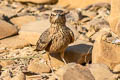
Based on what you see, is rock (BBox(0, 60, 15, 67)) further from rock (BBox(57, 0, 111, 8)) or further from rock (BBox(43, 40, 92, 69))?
rock (BBox(57, 0, 111, 8))

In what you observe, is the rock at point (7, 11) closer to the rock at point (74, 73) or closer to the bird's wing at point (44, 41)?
the bird's wing at point (44, 41)

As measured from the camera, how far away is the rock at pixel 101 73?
4.50 meters

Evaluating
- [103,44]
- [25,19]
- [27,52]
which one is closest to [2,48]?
[27,52]

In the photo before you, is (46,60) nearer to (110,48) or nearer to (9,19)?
(110,48)

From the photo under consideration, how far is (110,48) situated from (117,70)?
414mm

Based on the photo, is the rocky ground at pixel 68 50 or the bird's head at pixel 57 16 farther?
the bird's head at pixel 57 16

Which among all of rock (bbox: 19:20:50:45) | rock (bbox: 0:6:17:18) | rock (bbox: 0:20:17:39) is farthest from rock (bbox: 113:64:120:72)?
rock (bbox: 0:6:17:18)

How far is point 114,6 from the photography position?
277 inches

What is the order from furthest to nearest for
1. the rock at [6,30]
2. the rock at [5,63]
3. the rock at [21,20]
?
the rock at [21,20] → the rock at [6,30] → the rock at [5,63]

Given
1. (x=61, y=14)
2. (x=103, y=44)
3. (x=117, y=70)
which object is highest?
(x=61, y=14)

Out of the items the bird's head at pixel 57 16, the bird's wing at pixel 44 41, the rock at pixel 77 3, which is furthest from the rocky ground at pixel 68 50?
the bird's head at pixel 57 16

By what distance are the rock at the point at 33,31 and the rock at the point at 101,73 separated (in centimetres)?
215

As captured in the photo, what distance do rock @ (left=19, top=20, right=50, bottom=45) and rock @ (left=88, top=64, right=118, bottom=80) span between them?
2.15 m

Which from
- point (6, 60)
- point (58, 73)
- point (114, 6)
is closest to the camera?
point (58, 73)
